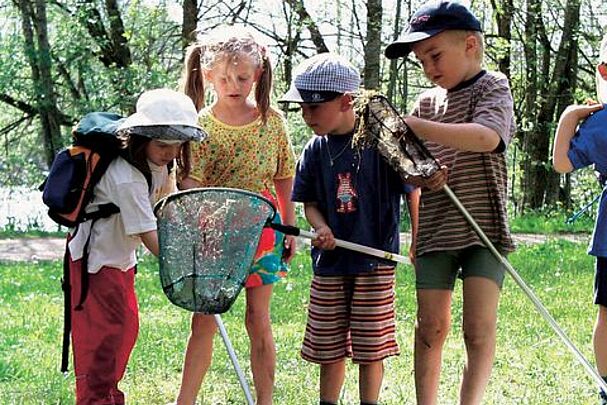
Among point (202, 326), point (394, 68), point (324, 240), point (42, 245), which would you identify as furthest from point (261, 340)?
point (394, 68)

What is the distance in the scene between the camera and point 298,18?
16562mm

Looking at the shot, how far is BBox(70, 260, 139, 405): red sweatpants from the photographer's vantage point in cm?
364

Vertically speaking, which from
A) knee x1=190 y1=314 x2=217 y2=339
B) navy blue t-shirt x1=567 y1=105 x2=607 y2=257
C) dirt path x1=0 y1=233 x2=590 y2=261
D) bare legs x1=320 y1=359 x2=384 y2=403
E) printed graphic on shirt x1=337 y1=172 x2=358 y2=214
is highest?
navy blue t-shirt x1=567 y1=105 x2=607 y2=257

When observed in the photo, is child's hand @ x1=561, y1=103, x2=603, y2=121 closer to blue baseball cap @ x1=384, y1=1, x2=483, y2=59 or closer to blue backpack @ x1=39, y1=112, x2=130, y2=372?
blue baseball cap @ x1=384, y1=1, x2=483, y2=59

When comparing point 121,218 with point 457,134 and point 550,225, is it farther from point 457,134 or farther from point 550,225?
point 550,225

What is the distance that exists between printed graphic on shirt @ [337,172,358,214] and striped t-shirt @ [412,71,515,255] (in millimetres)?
305

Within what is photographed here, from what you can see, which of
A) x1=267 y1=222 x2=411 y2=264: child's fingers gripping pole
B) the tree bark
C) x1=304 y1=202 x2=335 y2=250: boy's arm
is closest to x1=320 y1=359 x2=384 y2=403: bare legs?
x1=267 y1=222 x2=411 y2=264: child's fingers gripping pole

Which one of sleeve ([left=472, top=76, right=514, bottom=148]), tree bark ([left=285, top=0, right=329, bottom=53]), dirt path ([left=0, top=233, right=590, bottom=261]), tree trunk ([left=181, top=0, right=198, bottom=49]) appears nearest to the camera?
sleeve ([left=472, top=76, right=514, bottom=148])

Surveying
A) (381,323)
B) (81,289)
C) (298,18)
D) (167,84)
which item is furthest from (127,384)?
(298,18)

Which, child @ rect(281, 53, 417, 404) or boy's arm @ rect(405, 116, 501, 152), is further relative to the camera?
child @ rect(281, 53, 417, 404)

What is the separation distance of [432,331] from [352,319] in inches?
12.8

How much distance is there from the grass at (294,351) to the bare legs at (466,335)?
58 centimetres

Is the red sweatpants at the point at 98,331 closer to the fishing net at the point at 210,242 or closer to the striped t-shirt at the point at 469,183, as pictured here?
the fishing net at the point at 210,242

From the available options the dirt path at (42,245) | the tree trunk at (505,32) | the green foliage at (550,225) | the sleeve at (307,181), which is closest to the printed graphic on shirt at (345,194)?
the sleeve at (307,181)
